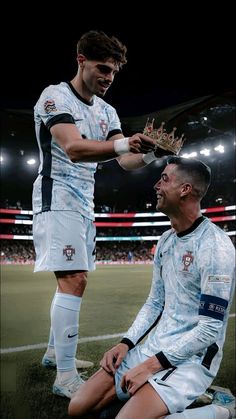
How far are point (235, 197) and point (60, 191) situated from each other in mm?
45607

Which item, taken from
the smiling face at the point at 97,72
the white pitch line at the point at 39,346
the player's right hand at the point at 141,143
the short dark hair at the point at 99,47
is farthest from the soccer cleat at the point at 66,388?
the short dark hair at the point at 99,47

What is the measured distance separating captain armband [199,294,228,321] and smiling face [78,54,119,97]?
173 cm

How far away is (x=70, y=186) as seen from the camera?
119 inches

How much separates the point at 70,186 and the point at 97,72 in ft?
2.81

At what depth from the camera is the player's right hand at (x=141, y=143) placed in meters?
2.30

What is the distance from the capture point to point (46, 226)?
2.93 metres

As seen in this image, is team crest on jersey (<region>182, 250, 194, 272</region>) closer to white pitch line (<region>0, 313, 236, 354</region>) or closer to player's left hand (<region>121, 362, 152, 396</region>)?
player's left hand (<region>121, 362, 152, 396</region>)

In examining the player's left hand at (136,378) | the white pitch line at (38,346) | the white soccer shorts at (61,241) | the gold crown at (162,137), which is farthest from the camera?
the white pitch line at (38,346)

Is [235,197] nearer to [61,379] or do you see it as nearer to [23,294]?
[23,294]

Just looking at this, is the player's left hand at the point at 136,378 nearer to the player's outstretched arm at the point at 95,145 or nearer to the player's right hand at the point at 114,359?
the player's right hand at the point at 114,359

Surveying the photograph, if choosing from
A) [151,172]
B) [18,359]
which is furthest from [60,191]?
[151,172]

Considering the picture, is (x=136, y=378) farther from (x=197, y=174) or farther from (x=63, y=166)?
(x=63, y=166)

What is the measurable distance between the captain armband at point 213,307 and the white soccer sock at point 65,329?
110 centimetres

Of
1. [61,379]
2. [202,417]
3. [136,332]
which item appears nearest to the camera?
[202,417]
